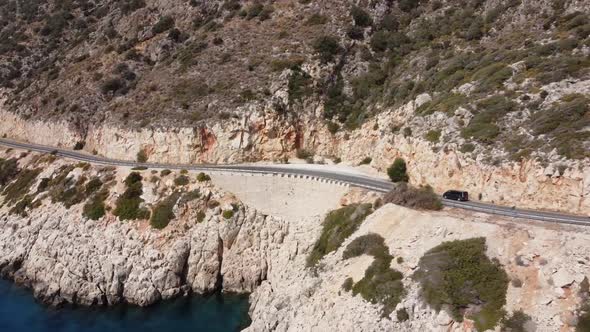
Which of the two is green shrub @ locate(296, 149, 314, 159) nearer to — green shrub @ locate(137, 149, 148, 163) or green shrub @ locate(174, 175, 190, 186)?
green shrub @ locate(174, 175, 190, 186)

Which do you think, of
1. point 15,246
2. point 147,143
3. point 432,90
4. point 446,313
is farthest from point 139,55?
point 446,313

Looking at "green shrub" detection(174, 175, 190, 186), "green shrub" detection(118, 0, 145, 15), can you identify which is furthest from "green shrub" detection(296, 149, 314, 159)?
Answer: "green shrub" detection(118, 0, 145, 15)

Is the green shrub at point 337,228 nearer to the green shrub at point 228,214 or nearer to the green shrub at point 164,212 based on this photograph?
the green shrub at point 228,214

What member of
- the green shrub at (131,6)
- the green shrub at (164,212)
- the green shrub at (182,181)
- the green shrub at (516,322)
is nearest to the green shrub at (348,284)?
the green shrub at (516,322)

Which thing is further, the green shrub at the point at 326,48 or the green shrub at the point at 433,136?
the green shrub at the point at 326,48

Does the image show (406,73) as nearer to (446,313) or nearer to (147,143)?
(147,143)

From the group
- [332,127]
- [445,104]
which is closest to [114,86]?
[332,127]
